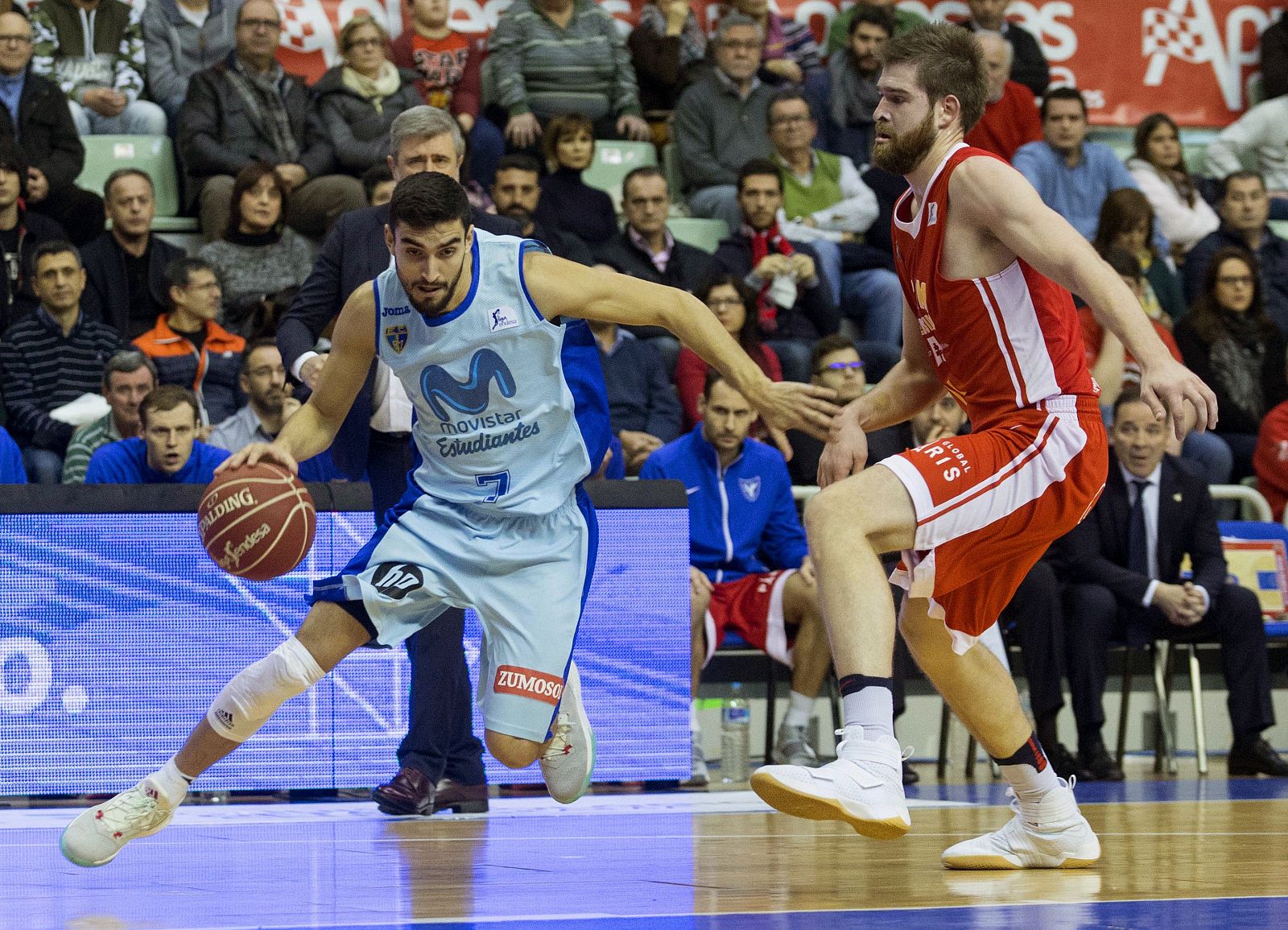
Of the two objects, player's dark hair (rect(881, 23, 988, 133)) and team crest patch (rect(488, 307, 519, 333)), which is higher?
player's dark hair (rect(881, 23, 988, 133))

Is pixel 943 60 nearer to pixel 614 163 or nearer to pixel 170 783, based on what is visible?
pixel 170 783

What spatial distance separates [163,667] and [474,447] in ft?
8.43

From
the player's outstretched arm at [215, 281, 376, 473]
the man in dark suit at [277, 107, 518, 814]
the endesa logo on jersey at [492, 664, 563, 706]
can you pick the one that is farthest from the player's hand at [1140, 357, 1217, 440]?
the man in dark suit at [277, 107, 518, 814]

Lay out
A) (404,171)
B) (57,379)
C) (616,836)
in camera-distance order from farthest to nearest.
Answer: (57,379), (404,171), (616,836)

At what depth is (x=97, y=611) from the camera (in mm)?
6496

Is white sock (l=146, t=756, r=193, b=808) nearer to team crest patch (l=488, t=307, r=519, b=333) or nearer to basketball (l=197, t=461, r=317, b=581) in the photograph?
basketball (l=197, t=461, r=317, b=581)

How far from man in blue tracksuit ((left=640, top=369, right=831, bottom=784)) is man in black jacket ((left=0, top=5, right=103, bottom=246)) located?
342cm

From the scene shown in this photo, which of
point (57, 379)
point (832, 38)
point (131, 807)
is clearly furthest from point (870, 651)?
point (832, 38)

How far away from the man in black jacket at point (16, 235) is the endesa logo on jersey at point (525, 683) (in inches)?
201

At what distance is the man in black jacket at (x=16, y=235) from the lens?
28.5ft

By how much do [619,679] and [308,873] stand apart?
2684 millimetres

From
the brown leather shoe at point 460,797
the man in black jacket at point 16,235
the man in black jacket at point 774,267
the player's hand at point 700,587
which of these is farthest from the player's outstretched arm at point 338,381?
the man in black jacket at point 774,267

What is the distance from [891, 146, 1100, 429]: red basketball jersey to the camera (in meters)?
4.15

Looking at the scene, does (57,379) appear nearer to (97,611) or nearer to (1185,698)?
(97,611)
